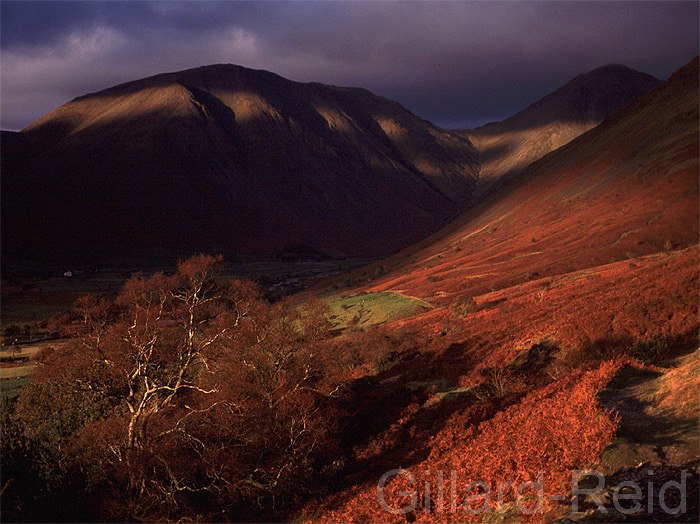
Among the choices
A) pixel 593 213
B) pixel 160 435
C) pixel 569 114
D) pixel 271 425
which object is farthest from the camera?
pixel 569 114

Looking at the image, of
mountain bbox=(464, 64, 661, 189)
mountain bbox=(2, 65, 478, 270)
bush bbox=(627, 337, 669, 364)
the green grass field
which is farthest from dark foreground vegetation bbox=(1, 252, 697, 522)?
mountain bbox=(464, 64, 661, 189)

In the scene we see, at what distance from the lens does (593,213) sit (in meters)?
39.2

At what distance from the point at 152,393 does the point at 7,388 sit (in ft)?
55.3

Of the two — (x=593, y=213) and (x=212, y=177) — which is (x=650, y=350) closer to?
(x=593, y=213)

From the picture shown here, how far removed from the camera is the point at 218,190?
123375 millimetres

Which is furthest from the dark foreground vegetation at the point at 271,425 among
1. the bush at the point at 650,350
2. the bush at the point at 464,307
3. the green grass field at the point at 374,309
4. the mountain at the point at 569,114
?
the mountain at the point at 569,114

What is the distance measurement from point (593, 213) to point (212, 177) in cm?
10697

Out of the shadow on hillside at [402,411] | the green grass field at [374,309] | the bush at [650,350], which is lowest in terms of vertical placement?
the green grass field at [374,309]

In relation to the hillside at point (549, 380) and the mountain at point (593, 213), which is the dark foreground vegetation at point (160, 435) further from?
the mountain at point (593, 213)

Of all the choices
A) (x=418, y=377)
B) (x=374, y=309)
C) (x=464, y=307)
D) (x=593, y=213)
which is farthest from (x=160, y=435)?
(x=593, y=213)

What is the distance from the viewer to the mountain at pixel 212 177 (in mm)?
96438

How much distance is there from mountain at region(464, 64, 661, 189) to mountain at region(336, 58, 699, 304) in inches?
4159

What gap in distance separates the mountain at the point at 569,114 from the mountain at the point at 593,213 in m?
106

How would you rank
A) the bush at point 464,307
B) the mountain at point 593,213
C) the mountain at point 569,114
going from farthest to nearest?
Answer: 1. the mountain at point 569,114
2. the mountain at point 593,213
3. the bush at point 464,307
